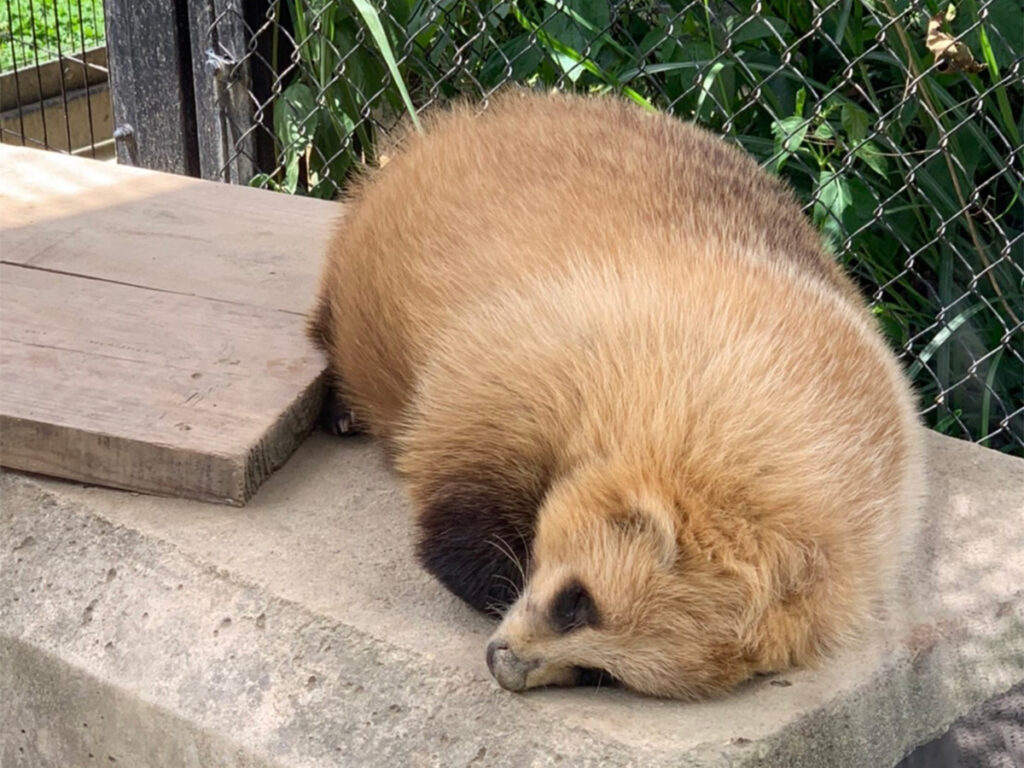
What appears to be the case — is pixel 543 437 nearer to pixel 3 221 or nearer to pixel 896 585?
pixel 896 585

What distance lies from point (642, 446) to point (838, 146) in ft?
6.70

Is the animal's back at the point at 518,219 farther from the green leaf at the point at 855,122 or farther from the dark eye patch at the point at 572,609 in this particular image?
the green leaf at the point at 855,122

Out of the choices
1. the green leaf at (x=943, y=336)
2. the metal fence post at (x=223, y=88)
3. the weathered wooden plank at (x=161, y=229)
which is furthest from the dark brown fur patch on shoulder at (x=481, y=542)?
the metal fence post at (x=223, y=88)

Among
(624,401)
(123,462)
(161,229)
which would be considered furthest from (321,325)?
(624,401)

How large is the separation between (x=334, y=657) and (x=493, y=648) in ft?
1.06

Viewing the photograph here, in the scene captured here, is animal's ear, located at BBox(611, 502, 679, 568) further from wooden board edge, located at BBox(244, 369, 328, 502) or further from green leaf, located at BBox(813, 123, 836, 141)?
green leaf, located at BBox(813, 123, 836, 141)

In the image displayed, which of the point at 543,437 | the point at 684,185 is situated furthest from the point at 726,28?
the point at 543,437

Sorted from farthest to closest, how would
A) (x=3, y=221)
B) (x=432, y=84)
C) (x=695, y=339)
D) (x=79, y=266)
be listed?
(x=432, y=84), (x=3, y=221), (x=79, y=266), (x=695, y=339)

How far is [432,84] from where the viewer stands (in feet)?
13.7

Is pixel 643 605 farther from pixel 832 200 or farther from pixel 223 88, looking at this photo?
pixel 223 88

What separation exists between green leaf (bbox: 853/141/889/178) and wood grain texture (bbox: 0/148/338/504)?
58.6 inches

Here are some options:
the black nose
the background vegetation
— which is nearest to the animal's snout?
the black nose

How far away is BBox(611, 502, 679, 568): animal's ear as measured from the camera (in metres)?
1.87

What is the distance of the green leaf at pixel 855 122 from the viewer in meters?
3.53
